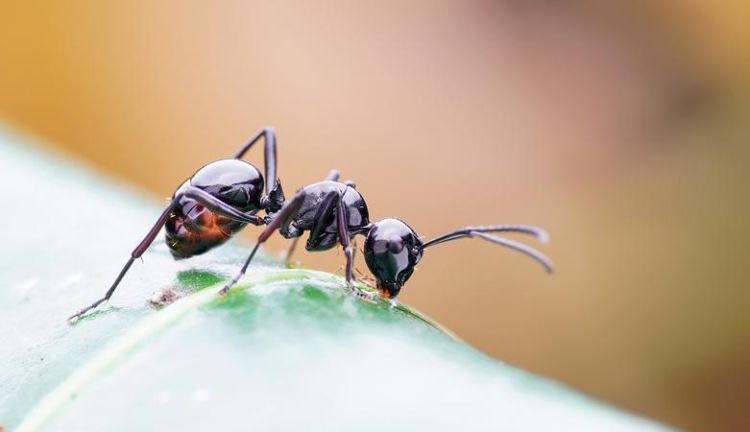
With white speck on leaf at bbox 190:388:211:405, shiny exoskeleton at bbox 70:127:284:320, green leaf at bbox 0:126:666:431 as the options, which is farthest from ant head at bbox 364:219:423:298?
white speck on leaf at bbox 190:388:211:405

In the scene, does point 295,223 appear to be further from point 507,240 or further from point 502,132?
point 502,132

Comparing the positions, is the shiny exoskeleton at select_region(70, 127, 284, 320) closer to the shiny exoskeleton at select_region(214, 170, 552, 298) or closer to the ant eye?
the shiny exoskeleton at select_region(214, 170, 552, 298)

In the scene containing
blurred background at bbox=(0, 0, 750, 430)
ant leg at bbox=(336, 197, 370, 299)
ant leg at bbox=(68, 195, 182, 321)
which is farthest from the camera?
blurred background at bbox=(0, 0, 750, 430)

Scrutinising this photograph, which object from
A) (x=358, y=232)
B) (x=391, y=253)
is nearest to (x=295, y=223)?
(x=358, y=232)

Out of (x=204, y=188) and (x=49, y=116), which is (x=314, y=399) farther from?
(x=49, y=116)

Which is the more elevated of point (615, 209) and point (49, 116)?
point (615, 209)

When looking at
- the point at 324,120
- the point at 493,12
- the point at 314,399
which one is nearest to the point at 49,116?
the point at 324,120
